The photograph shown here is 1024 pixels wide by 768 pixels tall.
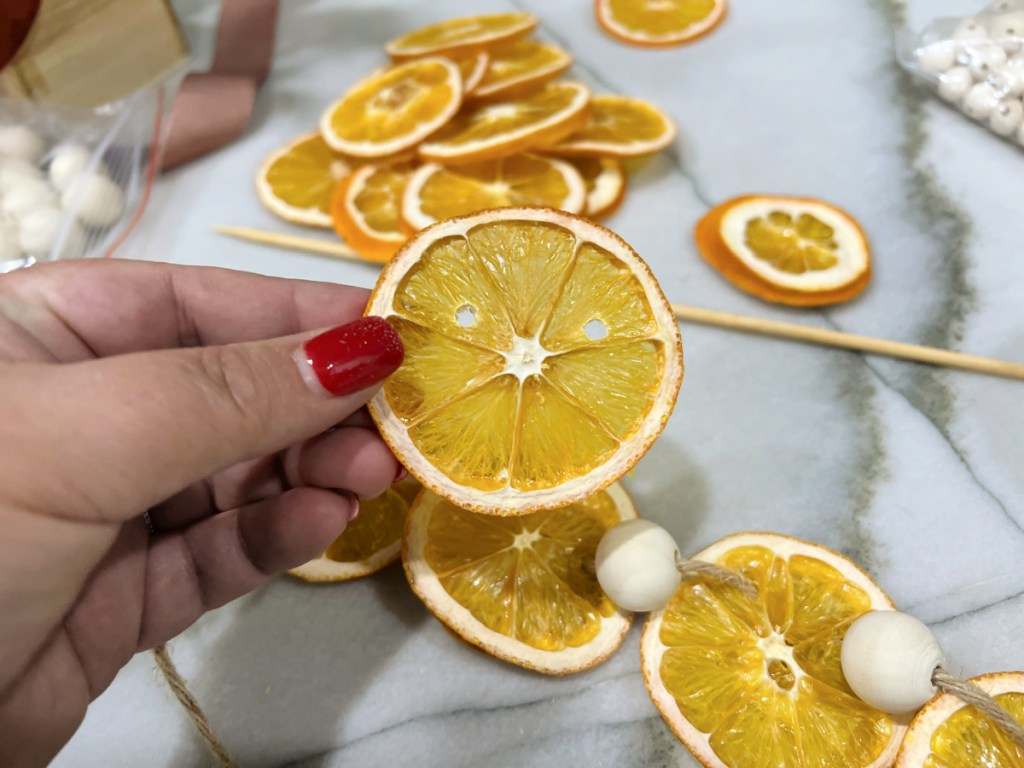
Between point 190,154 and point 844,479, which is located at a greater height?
point 190,154

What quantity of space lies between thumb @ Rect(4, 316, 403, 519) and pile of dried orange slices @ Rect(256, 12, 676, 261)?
2.66ft

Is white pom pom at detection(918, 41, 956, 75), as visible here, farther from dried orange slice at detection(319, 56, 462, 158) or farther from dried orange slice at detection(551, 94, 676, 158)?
dried orange slice at detection(319, 56, 462, 158)

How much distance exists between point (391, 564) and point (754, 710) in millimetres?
589

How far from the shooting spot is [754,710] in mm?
1043

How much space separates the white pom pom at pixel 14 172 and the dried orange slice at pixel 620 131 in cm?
118

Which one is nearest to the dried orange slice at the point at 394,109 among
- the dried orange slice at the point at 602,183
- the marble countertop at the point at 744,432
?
the marble countertop at the point at 744,432

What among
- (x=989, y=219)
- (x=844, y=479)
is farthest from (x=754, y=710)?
(x=989, y=219)

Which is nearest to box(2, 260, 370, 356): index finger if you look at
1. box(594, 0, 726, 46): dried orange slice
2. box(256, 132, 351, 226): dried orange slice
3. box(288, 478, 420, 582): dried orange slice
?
box(288, 478, 420, 582): dried orange slice

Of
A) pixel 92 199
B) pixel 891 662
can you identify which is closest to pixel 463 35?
pixel 92 199

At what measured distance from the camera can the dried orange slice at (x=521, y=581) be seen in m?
1.12

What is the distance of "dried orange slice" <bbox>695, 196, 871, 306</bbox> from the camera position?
152 cm

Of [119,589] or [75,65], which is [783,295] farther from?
[75,65]

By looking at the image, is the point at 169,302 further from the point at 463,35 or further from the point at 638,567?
the point at 463,35

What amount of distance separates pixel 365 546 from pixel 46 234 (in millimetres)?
1056
